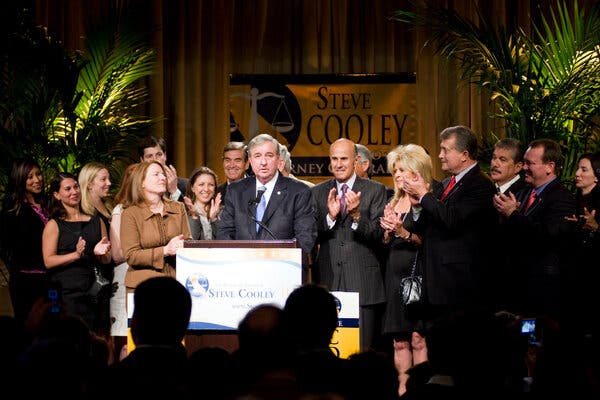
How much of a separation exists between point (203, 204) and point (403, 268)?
6.01 ft

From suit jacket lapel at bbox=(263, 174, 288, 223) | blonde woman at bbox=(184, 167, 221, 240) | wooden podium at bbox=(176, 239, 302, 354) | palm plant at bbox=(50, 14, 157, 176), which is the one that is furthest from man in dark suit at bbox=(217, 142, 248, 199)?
wooden podium at bbox=(176, 239, 302, 354)

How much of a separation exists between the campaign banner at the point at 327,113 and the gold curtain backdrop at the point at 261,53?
201mm

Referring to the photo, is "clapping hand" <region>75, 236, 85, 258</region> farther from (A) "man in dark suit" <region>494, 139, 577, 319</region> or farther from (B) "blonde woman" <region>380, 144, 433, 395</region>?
(A) "man in dark suit" <region>494, 139, 577, 319</region>

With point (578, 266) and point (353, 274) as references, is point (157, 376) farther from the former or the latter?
point (578, 266)

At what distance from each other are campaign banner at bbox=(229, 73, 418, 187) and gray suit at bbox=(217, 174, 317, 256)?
4.45 metres

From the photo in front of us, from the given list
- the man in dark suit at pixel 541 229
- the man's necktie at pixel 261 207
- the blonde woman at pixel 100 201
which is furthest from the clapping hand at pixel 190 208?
the man in dark suit at pixel 541 229

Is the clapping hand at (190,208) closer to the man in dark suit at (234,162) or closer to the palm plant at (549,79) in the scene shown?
the man in dark suit at (234,162)

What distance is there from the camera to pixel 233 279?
571 centimetres

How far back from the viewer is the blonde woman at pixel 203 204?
7652 millimetres

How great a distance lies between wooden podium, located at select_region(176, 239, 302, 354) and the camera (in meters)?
5.68

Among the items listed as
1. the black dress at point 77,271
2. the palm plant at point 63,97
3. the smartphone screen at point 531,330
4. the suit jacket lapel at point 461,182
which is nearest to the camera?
the smartphone screen at point 531,330

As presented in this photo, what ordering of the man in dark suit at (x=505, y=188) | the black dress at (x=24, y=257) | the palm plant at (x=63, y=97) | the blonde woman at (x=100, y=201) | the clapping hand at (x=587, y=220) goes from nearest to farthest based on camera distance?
the clapping hand at (x=587, y=220), the man in dark suit at (x=505, y=188), the black dress at (x=24, y=257), the blonde woman at (x=100, y=201), the palm plant at (x=63, y=97)

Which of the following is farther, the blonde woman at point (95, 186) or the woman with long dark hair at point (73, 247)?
the blonde woman at point (95, 186)

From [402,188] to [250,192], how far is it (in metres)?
1.14
